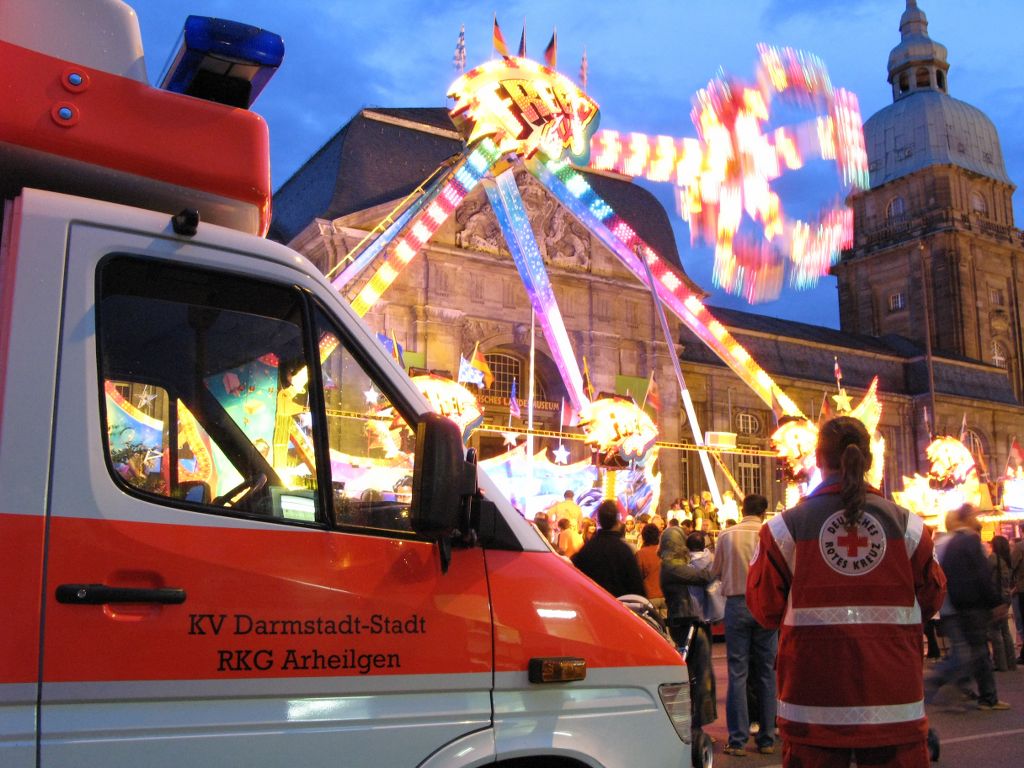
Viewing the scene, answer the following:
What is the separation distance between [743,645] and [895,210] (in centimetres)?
5629

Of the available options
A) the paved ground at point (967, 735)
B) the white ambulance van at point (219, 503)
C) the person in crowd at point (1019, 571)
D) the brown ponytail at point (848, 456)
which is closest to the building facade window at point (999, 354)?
the person in crowd at point (1019, 571)

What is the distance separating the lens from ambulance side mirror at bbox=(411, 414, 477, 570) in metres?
2.75

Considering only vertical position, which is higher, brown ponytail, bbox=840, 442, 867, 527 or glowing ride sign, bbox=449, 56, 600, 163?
glowing ride sign, bbox=449, 56, 600, 163

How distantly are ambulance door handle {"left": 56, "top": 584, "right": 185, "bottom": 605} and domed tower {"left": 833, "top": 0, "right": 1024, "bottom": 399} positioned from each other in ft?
183

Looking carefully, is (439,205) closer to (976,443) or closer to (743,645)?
(743,645)

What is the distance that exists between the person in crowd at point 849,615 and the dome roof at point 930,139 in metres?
57.7

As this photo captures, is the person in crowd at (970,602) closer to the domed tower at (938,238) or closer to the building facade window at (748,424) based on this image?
the building facade window at (748,424)

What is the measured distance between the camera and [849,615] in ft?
11.0

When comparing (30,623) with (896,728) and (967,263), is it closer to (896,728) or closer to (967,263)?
(896,728)

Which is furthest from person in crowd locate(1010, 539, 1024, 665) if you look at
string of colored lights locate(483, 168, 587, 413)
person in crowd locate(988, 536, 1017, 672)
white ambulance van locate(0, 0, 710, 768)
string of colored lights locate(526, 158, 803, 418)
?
white ambulance van locate(0, 0, 710, 768)

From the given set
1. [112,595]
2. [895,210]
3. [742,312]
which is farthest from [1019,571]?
[895,210]

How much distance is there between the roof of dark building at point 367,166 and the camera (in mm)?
31578

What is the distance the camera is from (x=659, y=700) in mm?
3312

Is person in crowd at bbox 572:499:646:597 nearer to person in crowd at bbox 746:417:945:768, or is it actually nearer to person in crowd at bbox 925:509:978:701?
person in crowd at bbox 925:509:978:701
